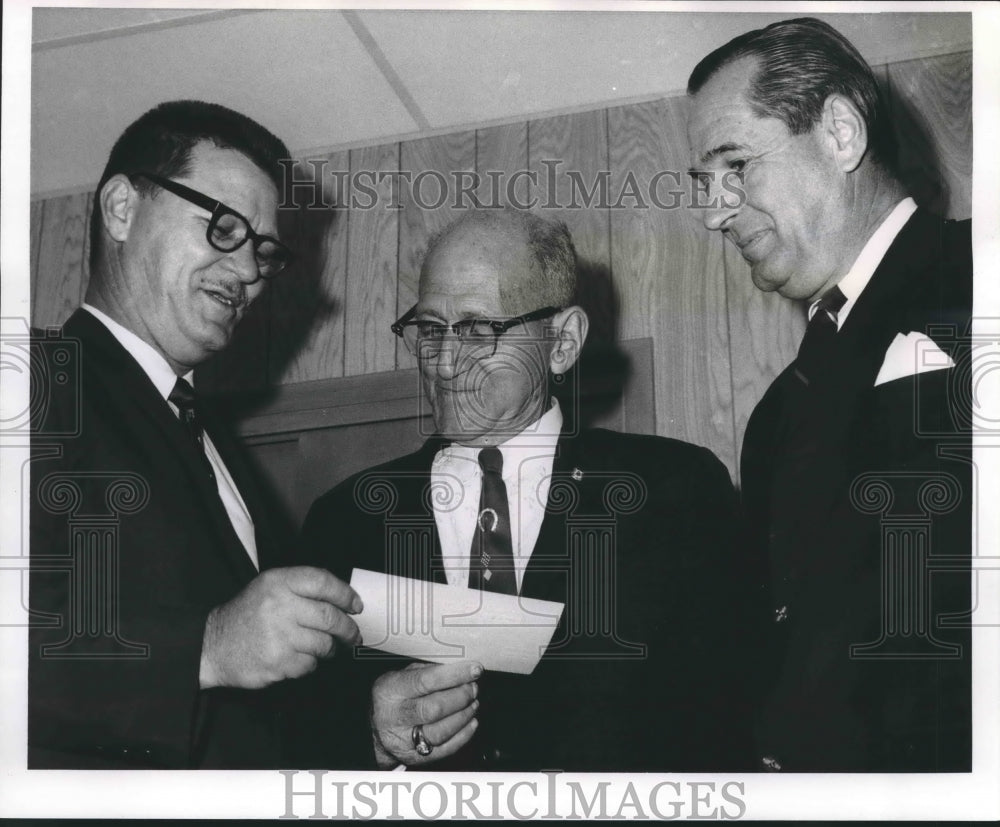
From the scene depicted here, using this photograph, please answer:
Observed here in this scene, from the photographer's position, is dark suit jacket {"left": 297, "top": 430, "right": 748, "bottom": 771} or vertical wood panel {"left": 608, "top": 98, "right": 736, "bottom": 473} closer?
dark suit jacket {"left": 297, "top": 430, "right": 748, "bottom": 771}

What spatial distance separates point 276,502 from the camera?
5.08 feet

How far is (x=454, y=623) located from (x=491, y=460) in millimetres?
208

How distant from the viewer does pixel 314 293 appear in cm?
162

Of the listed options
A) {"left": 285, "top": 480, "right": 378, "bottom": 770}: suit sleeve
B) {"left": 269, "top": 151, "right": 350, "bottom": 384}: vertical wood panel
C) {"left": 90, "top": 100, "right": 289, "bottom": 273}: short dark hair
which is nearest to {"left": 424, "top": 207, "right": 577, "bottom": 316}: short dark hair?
{"left": 269, "top": 151, "right": 350, "bottom": 384}: vertical wood panel

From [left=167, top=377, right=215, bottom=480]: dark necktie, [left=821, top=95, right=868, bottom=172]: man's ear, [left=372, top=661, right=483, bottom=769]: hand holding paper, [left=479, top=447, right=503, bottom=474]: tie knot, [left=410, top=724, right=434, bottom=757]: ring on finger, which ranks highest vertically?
[left=821, top=95, right=868, bottom=172]: man's ear

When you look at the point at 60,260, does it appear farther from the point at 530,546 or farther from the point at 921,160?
the point at 921,160

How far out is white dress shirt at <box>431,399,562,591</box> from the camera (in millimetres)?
1502

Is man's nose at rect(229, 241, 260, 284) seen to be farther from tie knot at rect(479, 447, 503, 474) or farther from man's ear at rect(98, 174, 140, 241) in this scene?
tie knot at rect(479, 447, 503, 474)

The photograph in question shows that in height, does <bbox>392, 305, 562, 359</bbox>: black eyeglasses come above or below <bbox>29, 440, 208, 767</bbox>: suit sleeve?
above

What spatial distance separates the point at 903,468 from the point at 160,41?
110 cm

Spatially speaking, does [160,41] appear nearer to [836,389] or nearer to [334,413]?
[334,413]

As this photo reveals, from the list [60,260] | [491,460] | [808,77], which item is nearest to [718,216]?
[808,77]

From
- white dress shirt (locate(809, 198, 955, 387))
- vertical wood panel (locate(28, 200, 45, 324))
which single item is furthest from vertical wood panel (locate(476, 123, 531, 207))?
vertical wood panel (locate(28, 200, 45, 324))

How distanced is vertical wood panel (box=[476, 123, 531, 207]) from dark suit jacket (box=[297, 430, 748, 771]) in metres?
0.33
